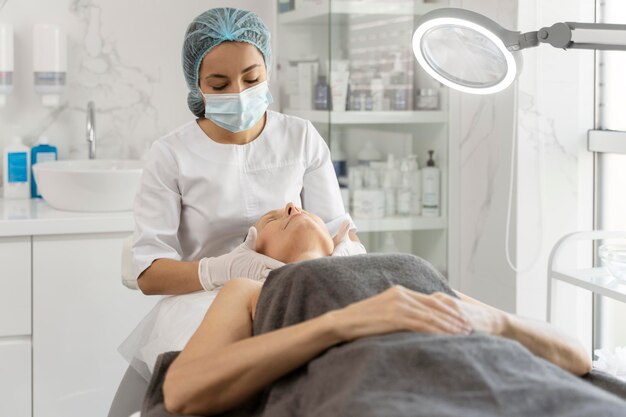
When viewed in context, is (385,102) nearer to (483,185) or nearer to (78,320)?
(483,185)

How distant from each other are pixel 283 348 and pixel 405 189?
5.89 ft

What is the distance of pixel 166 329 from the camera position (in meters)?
1.73

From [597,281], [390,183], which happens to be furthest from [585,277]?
[390,183]

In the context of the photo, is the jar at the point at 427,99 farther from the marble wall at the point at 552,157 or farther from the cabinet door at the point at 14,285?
the cabinet door at the point at 14,285

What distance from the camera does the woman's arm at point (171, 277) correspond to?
1.81 meters

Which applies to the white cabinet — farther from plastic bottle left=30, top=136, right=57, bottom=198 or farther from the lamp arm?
the lamp arm

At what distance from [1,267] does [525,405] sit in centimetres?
188

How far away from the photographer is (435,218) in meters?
2.91

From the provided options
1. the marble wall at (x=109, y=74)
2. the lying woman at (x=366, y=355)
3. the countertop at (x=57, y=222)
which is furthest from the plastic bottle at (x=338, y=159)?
the lying woman at (x=366, y=355)

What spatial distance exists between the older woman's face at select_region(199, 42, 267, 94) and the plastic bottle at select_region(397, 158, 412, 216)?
1.12 metres

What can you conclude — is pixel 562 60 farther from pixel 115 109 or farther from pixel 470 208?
pixel 115 109

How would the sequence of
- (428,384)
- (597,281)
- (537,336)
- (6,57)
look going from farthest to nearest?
(6,57), (597,281), (537,336), (428,384)

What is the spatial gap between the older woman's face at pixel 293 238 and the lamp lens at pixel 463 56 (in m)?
0.40

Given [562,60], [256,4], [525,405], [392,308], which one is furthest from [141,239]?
[256,4]
